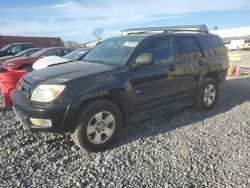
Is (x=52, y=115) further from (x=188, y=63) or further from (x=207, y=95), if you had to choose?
(x=207, y=95)

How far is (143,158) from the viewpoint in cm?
406

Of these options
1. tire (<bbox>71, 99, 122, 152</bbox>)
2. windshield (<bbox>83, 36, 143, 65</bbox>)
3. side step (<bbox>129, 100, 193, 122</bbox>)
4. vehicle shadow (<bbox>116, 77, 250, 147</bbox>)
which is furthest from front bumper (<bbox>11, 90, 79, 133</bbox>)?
windshield (<bbox>83, 36, 143, 65</bbox>)

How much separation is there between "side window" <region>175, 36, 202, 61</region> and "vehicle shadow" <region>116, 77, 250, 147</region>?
1.25 m

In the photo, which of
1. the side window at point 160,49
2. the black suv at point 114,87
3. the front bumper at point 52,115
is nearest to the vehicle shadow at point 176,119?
the black suv at point 114,87

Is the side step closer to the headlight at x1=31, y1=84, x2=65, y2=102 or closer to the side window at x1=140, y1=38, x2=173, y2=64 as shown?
the side window at x1=140, y1=38, x2=173, y2=64

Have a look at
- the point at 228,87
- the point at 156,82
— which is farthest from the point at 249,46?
the point at 156,82

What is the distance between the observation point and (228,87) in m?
9.28

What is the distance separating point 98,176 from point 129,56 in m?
2.13

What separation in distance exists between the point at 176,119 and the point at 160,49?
151cm

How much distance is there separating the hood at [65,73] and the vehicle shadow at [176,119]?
1.27m

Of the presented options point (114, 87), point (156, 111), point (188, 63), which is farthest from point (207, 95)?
point (114, 87)

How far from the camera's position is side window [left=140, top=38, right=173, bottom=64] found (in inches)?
202

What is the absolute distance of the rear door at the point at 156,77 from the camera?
4.79 meters

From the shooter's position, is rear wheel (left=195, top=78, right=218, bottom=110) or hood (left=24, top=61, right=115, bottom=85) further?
rear wheel (left=195, top=78, right=218, bottom=110)
